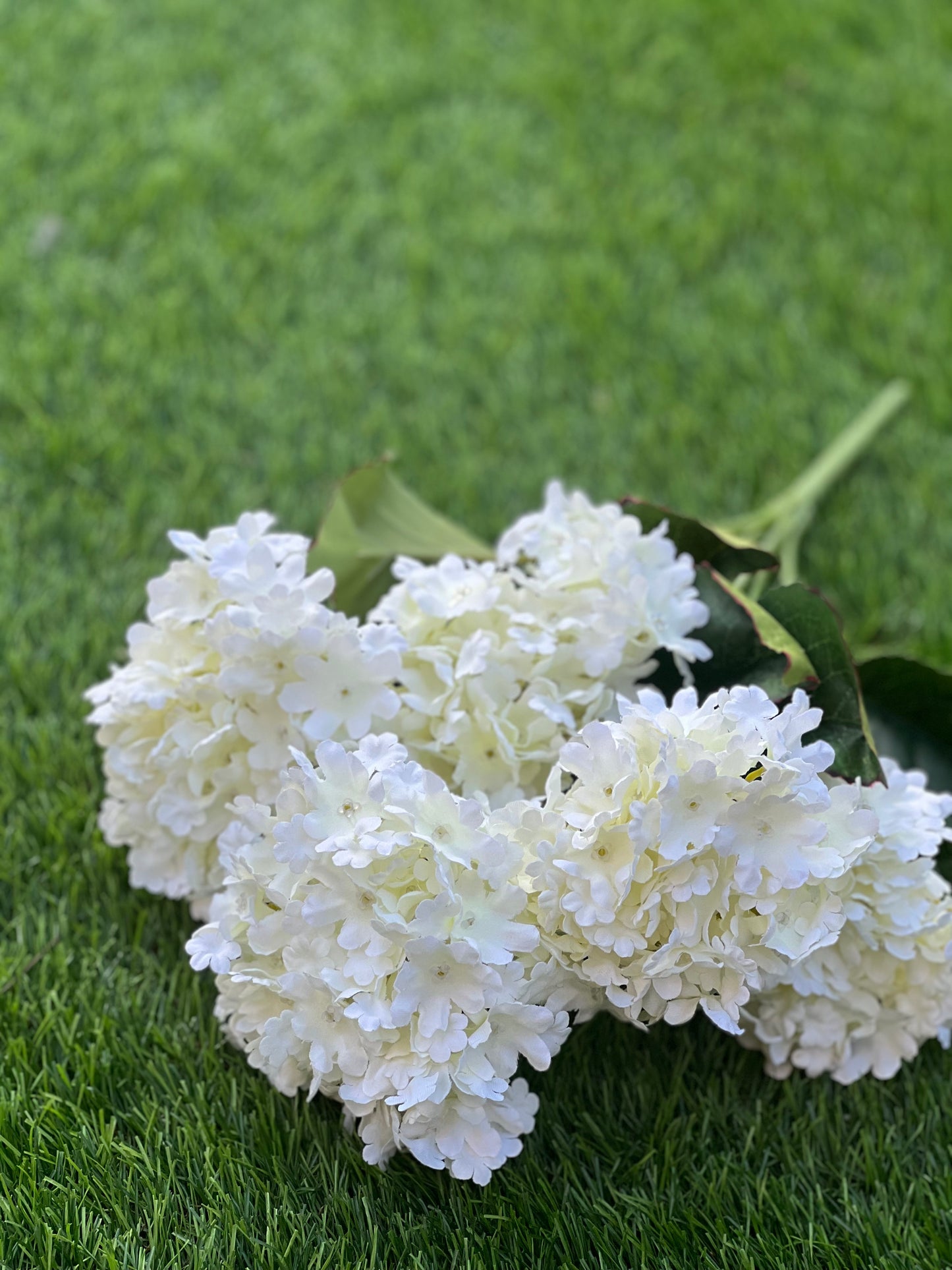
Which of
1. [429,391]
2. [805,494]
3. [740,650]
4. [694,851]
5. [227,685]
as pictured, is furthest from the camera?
[429,391]

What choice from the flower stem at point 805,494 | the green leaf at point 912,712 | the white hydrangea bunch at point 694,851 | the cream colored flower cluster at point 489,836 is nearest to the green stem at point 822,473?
the flower stem at point 805,494

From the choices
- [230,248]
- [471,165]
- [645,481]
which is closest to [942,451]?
[645,481]

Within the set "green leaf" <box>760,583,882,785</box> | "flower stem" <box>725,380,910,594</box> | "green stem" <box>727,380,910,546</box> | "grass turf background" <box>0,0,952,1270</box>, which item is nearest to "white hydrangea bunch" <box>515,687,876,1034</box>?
"green leaf" <box>760,583,882,785</box>

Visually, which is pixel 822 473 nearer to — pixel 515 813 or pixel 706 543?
pixel 706 543

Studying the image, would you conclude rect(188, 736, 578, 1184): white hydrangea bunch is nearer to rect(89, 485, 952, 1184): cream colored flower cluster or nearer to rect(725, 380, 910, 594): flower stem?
rect(89, 485, 952, 1184): cream colored flower cluster

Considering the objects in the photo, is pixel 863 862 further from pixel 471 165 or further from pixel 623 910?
pixel 471 165

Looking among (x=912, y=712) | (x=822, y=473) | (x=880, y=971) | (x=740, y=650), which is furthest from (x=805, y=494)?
(x=880, y=971)

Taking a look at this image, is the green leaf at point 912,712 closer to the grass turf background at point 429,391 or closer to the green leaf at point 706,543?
the green leaf at point 706,543
